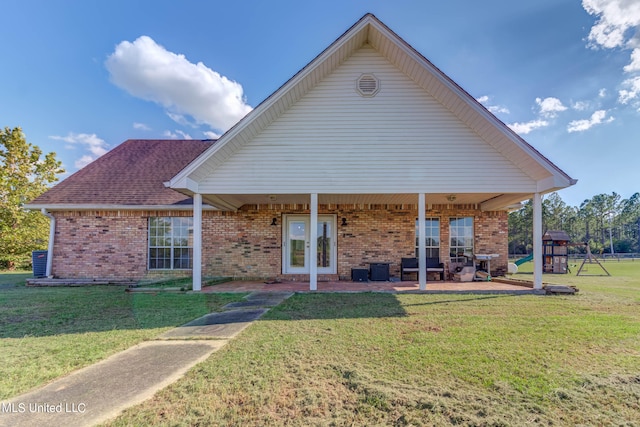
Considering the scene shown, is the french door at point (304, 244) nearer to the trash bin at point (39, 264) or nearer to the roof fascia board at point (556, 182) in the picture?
the roof fascia board at point (556, 182)

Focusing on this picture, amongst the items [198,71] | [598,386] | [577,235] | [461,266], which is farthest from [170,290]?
[577,235]

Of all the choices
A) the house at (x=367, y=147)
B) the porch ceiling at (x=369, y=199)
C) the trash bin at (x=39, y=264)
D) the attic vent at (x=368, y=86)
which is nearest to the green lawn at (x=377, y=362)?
the house at (x=367, y=147)

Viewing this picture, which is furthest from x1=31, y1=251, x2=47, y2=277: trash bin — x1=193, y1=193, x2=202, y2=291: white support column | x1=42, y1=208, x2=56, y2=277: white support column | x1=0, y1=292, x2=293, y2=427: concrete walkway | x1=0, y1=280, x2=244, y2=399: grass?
x1=0, y1=292, x2=293, y2=427: concrete walkway

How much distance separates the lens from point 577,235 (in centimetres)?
6078

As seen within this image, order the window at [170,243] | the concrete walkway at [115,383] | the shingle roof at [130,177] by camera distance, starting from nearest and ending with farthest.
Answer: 1. the concrete walkway at [115,383]
2. the shingle roof at [130,177]
3. the window at [170,243]

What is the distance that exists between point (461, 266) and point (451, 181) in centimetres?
444

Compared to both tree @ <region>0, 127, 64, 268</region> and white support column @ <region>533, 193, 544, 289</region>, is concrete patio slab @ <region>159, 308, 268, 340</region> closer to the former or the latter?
white support column @ <region>533, 193, 544, 289</region>

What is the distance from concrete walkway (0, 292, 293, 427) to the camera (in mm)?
2336

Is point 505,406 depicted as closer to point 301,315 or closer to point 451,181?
point 301,315

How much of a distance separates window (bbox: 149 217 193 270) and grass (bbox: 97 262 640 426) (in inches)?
286

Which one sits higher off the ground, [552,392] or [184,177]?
[184,177]

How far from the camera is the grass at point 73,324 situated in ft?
10.6

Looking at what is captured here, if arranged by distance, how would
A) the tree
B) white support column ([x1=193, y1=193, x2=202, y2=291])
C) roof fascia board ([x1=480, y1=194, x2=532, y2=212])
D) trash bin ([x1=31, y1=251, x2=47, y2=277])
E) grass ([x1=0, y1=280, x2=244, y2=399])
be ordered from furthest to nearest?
the tree < trash bin ([x1=31, y1=251, x2=47, y2=277]) < roof fascia board ([x1=480, y1=194, x2=532, y2=212]) < white support column ([x1=193, y1=193, x2=202, y2=291]) < grass ([x1=0, y1=280, x2=244, y2=399])

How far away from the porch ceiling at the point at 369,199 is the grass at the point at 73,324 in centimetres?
310
